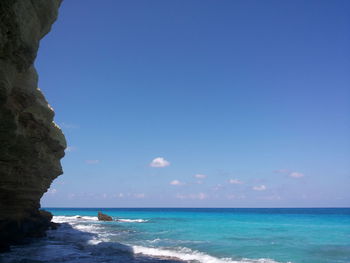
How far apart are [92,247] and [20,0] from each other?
600 inches

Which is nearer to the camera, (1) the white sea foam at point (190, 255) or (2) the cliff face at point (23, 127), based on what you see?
(2) the cliff face at point (23, 127)

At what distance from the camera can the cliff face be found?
25.7ft

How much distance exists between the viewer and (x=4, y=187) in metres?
15.8

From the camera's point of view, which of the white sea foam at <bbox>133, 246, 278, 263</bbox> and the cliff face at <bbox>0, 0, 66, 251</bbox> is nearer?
the cliff face at <bbox>0, 0, 66, 251</bbox>

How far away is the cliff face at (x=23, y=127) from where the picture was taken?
25.7ft

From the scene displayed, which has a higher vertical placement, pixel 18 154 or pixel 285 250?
pixel 18 154

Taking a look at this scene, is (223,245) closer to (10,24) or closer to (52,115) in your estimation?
(52,115)

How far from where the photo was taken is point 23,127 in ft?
44.1

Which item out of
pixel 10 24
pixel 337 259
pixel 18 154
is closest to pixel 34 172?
pixel 18 154

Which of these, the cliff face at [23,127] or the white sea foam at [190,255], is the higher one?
the cliff face at [23,127]

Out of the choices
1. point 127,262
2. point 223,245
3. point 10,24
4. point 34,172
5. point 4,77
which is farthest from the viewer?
point 223,245

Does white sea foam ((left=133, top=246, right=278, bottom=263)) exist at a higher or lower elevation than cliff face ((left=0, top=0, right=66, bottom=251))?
lower

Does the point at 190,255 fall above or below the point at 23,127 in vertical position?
below

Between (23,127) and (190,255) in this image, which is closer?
(23,127)
